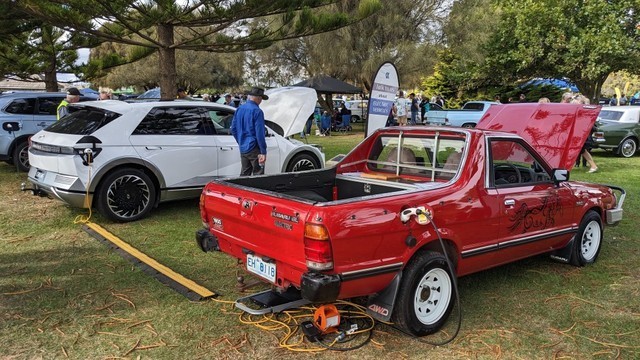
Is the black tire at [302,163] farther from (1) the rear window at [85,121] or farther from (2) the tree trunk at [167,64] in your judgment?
(2) the tree trunk at [167,64]

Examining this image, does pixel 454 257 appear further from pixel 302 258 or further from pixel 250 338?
pixel 250 338

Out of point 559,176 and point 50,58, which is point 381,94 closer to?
point 559,176

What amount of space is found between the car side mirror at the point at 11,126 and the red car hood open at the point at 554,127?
867cm

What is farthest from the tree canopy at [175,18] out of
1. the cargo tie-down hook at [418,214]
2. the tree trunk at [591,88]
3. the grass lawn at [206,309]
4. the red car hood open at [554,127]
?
the tree trunk at [591,88]

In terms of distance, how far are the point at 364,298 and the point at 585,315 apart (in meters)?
1.82

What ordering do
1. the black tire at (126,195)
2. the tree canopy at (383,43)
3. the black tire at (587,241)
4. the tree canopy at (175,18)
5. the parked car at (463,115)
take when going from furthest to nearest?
the tree canopy at (383,43), the parked car at (463,115), the tree canopy at (175,18), the black tire at (126,195), the black tire at (587,241)

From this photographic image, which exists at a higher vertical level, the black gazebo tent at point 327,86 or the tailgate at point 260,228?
the black gazebo tent at point 327,86

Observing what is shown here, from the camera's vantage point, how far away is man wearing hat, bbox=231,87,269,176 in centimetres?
681

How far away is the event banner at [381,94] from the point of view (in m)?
7.93

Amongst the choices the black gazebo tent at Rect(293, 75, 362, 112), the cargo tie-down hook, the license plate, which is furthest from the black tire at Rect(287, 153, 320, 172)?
the black gazebo tent at Rect(293, 75, 362, 112)

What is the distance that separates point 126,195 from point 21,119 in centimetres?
478

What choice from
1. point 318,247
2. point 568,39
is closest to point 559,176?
point 318,247

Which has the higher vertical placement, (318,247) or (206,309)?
(318,247)

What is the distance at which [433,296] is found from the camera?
3.75 meters
